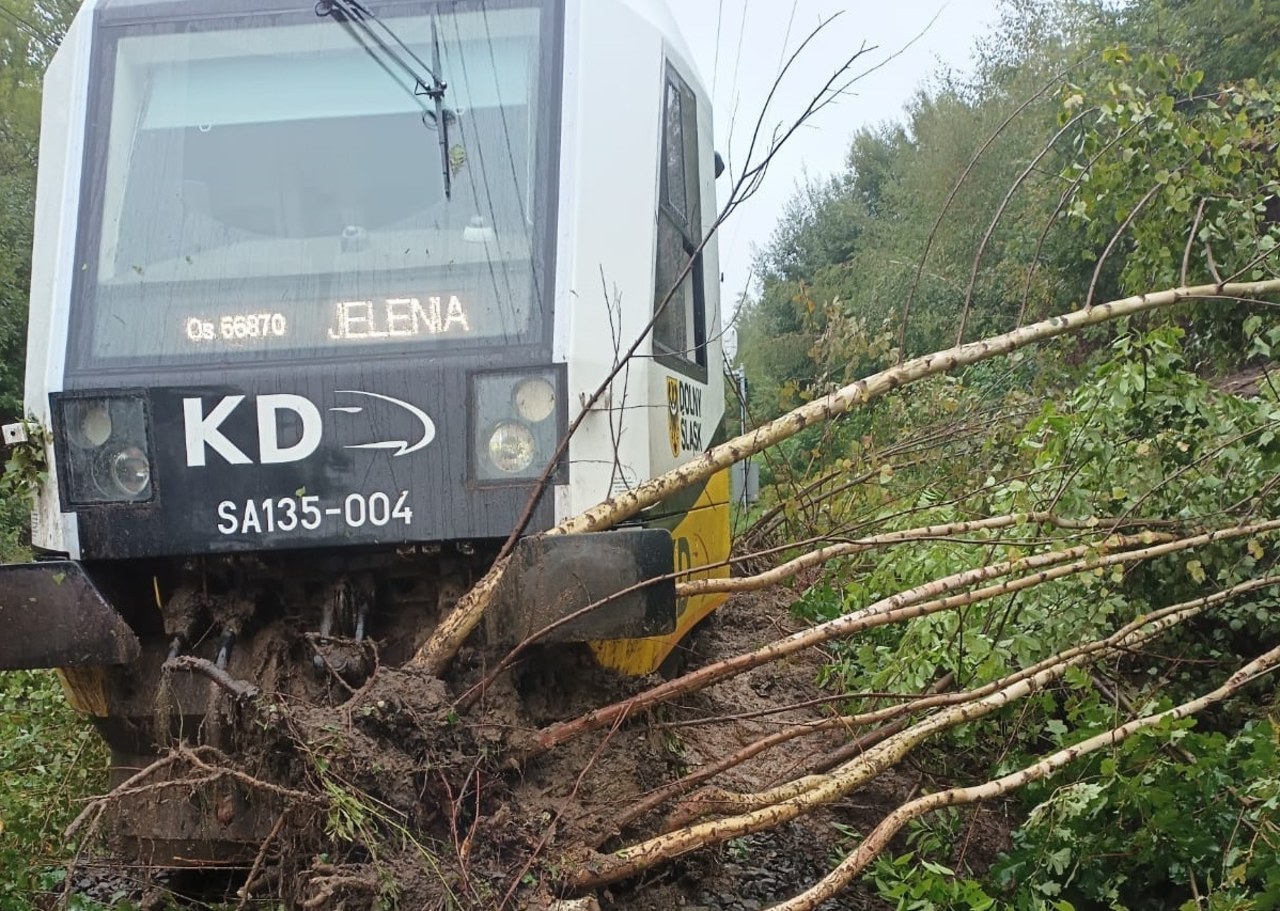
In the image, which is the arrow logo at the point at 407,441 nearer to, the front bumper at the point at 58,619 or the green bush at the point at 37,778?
the front bumper at the point at 58,619

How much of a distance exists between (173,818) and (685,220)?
2.73m

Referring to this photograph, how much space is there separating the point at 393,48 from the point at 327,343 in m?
1.04

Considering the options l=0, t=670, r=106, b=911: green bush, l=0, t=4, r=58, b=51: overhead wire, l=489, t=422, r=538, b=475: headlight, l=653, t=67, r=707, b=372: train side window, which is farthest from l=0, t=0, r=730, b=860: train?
l=0, t=4, r=58, b=51: overhead wire

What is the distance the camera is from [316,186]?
3785 millimetres

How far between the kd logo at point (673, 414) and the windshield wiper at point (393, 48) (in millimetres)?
1096

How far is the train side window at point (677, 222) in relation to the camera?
13.4 ft

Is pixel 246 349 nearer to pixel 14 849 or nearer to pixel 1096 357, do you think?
pixel 14 849

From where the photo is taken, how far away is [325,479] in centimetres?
346

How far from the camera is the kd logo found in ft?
13.5

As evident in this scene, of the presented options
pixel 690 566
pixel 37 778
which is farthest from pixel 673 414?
pixel 37 778

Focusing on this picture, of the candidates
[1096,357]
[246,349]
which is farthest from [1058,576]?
[246,349]

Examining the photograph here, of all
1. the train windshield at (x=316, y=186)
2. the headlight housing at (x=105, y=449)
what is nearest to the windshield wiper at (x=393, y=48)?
→ the train windshield at (x=316, y=186)

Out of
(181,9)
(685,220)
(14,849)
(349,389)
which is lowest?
(14,849)

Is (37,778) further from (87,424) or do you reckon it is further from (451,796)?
(451,796)
